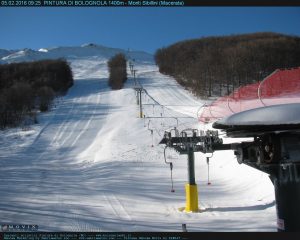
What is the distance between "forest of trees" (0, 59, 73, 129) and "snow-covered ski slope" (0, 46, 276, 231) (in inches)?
19.9

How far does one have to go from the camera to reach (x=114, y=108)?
23969 millimetres

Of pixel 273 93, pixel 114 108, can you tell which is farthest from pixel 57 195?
pixel 114 108

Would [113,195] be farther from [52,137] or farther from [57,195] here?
[52,137]

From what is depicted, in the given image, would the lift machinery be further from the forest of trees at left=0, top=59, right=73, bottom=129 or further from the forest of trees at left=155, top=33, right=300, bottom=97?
the forest of trees at left=0, top=59, right=73, bottom=129

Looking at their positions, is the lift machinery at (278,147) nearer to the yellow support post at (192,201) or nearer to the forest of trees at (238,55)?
the yellow support post at (192,201)

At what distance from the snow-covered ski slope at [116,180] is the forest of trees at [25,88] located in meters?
0.51

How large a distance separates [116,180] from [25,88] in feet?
21.0

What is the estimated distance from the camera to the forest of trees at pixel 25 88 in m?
12.1

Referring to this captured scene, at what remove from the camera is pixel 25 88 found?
47.1 ft

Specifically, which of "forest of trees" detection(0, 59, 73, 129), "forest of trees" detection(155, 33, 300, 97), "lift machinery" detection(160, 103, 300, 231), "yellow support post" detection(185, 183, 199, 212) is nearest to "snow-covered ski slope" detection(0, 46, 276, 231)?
"yellow support post" detection(185, 183, 199, 212)
